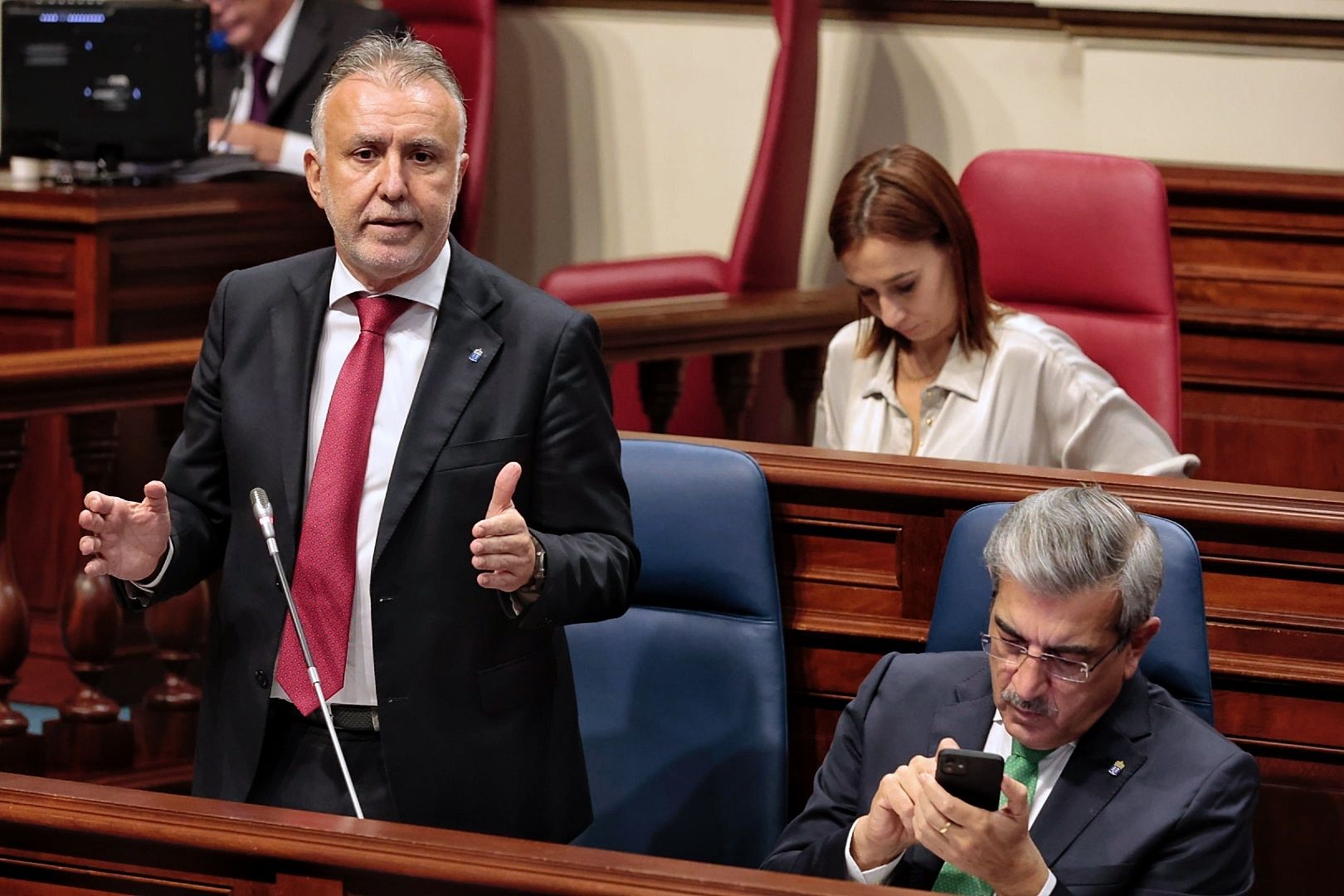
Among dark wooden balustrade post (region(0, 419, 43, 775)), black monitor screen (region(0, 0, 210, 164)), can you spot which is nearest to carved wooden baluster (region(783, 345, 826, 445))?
black monitor screen (region(0, 0, 210, 164))

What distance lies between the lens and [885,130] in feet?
15.7

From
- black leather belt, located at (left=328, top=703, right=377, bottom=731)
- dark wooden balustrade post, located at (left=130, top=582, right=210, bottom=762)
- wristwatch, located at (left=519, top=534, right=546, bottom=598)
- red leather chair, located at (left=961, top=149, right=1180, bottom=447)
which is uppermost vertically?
red leather chair, located at (left=961, top=149, right=1180, bottom=447)

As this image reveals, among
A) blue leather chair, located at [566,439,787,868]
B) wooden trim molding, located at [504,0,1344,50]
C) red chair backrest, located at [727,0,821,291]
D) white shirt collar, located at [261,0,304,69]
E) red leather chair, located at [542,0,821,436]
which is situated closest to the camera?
blue leather chair, located at [566,439,787,868]

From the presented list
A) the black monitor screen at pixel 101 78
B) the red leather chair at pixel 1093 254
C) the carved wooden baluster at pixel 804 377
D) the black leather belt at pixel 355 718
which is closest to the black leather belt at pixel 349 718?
the black leather belt at pixel 355 718

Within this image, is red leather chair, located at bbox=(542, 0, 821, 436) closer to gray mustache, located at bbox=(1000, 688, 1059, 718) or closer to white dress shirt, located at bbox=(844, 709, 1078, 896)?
white dress shirt, located at bbox=(844, 709, 1078, 896)

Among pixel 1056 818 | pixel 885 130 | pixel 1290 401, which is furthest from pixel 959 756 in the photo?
pixel 885 130

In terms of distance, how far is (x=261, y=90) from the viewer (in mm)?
4441

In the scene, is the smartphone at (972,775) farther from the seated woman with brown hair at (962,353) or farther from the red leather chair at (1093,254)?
the red leather chair at (1093,254)

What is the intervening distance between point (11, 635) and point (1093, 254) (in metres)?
1.81

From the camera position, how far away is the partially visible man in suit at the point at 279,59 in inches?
168

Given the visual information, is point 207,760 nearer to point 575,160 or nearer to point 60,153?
point 60,153

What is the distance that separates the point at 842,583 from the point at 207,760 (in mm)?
903

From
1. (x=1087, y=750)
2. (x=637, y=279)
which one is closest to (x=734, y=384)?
(x=637, y=279)

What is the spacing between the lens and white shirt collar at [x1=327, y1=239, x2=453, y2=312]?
6.07ft
